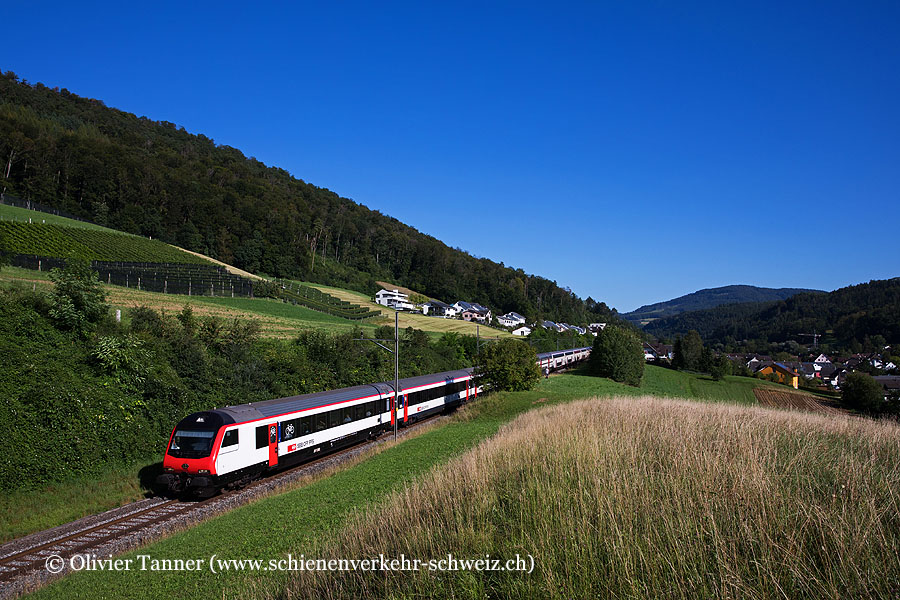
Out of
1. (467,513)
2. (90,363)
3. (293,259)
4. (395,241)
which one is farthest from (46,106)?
(467,513)

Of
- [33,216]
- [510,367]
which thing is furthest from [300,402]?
[33,216]

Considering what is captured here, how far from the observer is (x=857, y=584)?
3660 mm

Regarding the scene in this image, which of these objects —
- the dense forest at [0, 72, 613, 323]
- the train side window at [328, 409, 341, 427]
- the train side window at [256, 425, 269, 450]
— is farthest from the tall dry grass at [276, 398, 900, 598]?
the dense forest at [0, 72, 613, 323]

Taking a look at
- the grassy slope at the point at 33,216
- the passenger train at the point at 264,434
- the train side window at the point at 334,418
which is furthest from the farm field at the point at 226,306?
the grassy slope at the point at 33,216

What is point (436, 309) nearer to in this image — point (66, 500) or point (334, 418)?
point (334, 418)

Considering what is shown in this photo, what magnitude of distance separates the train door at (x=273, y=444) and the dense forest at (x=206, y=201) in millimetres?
71801

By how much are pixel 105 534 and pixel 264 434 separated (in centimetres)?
533

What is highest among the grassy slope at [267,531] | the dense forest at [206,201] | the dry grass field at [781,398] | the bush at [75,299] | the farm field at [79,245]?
the dense forest at [206,201]

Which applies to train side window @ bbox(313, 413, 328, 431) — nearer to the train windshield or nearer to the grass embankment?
the train windshield

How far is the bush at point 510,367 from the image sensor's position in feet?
118

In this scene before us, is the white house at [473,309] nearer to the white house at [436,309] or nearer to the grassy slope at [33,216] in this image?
the white house at [436,309]

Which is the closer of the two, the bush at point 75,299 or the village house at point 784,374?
the bush at point 75,299

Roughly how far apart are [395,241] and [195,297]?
330 feet

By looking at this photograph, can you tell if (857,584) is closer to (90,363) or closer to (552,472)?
(552,472)
